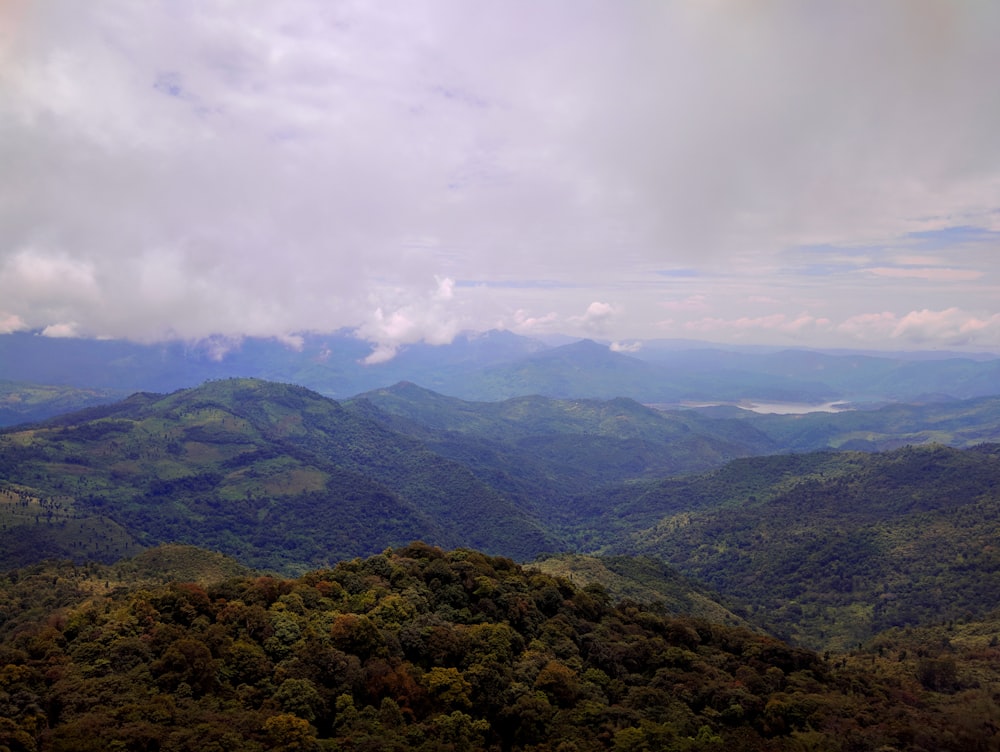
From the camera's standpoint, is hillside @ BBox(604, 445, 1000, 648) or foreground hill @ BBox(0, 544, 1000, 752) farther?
hillside @ BBox(604, 445, 1000, 648)

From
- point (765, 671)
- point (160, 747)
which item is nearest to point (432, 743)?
point (160, 747)

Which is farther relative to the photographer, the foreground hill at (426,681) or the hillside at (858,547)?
the hillside at (858,547)

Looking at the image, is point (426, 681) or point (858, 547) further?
point (858, 547)

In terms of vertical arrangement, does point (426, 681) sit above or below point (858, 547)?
above

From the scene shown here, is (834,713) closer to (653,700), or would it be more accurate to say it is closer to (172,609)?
(653,700)

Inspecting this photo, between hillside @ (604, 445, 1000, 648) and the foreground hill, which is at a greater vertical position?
the foreground hill

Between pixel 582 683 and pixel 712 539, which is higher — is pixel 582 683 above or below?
above

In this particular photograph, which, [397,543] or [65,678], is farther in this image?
[397,543]

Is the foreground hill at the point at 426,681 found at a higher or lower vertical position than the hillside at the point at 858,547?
higher
